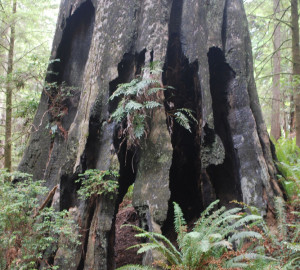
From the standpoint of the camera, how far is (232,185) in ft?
15.8

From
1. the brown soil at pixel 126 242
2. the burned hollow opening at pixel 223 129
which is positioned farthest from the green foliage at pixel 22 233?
the burned hollow opening at pixel 223 129

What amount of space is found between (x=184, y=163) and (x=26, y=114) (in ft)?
13.1

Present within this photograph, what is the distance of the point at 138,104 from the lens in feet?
13.3

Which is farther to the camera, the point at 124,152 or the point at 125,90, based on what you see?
the point at 124,152

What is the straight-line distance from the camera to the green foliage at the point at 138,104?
13.6 feet

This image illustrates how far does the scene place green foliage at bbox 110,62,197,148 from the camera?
414 cm

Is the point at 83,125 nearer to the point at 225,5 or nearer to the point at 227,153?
the point at 227,153

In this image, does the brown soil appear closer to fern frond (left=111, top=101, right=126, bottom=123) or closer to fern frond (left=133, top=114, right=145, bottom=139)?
fern frond (left=133, top=114, right=145, bottom=139)

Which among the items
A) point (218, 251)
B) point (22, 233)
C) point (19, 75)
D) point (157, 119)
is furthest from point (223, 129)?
point (19, 75)

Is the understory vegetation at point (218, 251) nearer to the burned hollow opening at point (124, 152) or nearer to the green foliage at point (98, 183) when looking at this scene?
the green foliage at point (98, 183)

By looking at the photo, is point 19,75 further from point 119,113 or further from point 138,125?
point 138,125

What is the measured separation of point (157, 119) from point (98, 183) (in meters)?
1.46

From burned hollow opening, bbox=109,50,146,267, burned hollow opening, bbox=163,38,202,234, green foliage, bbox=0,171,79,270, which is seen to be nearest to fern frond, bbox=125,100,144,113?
burned hollow opening, bbox=109,50,146,267

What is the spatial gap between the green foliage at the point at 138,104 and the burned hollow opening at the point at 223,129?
110cm
